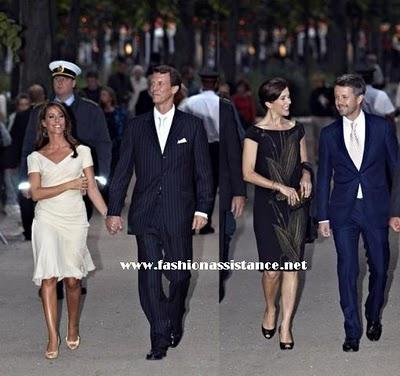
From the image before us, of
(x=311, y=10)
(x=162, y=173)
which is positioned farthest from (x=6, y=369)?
(x=311, y=10)

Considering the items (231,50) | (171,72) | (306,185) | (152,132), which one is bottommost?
(231,50)

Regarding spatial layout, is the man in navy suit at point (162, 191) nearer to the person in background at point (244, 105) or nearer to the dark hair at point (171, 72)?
the dark hair at point (171, 72)

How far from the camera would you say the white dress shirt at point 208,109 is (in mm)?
17594

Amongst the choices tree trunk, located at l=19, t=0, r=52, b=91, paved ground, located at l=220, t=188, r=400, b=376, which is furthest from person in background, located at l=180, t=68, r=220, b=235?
tree trunk, located at l=19, t=0, r=52, b=91

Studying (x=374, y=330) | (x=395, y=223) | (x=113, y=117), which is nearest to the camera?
(x=395, y=223)

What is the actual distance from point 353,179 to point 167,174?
3.98 feet

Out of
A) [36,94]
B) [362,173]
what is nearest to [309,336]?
[362,173]

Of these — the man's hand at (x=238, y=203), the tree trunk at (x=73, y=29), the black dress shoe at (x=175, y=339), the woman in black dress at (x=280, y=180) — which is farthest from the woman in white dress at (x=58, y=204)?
the tree trunk at (x=73, y=29)

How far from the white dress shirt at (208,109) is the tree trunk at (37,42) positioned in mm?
5247

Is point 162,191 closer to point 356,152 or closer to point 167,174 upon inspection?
point 167,174

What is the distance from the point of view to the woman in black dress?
10773 millimetres

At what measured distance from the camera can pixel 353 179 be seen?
10.7m

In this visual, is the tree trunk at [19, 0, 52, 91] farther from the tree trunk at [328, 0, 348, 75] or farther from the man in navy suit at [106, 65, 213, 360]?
the tree trunk at [328, 0, 348, 75]

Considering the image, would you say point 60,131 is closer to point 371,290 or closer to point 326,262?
point 371,290
